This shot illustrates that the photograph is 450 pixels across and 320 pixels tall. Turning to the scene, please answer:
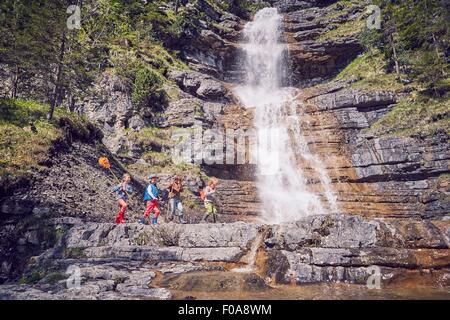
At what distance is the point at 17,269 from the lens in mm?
10852

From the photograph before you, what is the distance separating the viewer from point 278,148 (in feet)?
88.0

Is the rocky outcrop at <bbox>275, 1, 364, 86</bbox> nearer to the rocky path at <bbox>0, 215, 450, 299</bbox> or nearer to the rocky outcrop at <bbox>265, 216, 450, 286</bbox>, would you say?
the rocky outcrop at <bbox>265, 216, 450, 286</bbox>

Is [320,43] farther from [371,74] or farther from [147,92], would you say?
[147,92]

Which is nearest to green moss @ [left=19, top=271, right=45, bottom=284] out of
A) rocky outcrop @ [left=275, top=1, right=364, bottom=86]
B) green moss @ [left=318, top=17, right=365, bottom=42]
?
rocky outcrop @ [left=275, top=1, right=364, bottom=86]

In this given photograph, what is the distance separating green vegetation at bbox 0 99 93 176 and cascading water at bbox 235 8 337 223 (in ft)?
42.7

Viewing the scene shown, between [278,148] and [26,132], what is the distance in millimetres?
17872

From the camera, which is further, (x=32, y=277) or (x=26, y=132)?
(x=26, y=132)

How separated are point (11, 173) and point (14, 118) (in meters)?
4.24

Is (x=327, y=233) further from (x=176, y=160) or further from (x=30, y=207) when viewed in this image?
(x=176, y=160)

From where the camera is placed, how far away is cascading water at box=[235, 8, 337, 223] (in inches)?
874

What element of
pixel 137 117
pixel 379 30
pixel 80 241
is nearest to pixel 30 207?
pixel 80 241
